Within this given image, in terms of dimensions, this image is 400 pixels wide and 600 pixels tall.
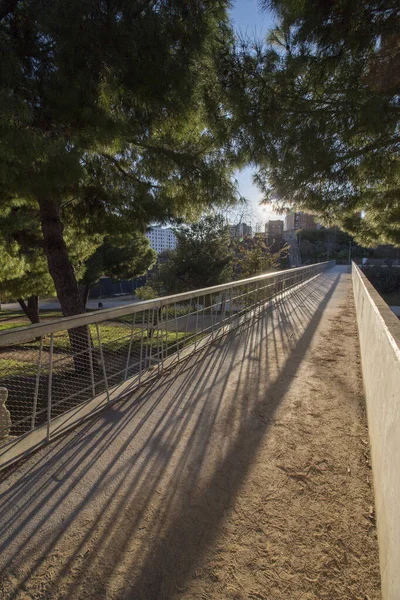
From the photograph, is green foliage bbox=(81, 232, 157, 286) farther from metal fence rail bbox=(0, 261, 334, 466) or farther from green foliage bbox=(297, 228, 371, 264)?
green foliage bbox=(297, 228, 371, 264)

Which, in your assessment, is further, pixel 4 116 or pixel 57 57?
pixel 57 57

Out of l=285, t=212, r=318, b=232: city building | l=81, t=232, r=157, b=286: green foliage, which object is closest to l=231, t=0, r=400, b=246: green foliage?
l=81, t=232, r=157, b=286: green foliage

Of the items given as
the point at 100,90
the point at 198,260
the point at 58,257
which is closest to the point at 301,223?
the point at 198,260

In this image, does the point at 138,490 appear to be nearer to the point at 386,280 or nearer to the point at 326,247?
the point at 386,280

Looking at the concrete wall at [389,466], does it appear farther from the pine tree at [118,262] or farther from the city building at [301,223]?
the city building at [301,223]

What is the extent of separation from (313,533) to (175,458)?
99 cm

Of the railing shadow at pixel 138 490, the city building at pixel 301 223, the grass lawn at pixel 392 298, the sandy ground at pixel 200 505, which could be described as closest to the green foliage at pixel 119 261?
the railing shadow at pixel 138 490

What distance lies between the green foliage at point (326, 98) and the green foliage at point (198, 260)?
25.9 ft

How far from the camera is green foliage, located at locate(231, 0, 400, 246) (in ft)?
12.7

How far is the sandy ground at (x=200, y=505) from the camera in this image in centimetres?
144

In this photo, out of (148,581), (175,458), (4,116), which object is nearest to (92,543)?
(148,581)

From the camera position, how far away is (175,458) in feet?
7.43

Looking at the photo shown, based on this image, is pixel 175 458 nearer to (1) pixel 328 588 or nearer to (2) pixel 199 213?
(1) pixel 328 588

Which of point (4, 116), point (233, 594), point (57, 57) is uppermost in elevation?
point (57, 57)
